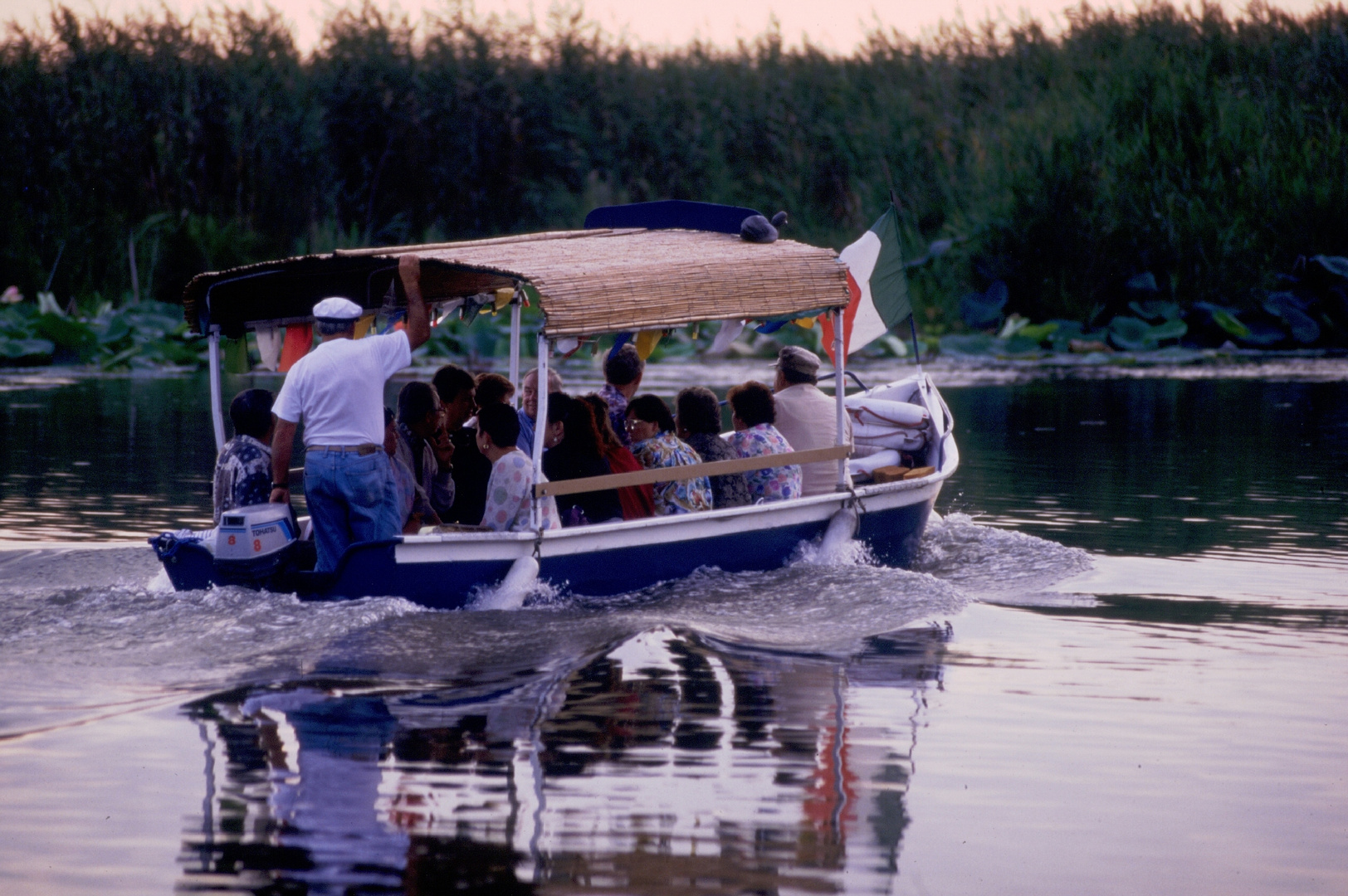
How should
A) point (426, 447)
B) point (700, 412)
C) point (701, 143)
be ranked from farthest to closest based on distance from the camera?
point (701, 143)
point (700, 412)
point (426, 447)

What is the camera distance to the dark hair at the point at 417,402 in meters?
7.43

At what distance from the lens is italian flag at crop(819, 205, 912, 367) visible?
10.1 metres

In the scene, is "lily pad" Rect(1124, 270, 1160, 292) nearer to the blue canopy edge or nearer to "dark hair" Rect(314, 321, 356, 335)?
the blue canopy edge

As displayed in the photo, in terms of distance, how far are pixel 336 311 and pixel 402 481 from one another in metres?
0.89

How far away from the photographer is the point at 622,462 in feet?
25.3

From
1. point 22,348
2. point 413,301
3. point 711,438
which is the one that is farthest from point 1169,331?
point 413,301

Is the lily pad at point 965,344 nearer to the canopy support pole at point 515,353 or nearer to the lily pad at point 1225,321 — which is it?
the lily pad at point 1225,321

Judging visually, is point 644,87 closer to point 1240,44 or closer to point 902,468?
point 1240,44

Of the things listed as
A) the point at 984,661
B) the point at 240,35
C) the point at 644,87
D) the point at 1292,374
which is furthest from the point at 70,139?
the point at 984,661

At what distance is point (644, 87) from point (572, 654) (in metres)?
21.2

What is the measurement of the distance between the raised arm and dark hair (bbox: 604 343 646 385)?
1736 mm

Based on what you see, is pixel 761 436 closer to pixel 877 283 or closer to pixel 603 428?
pixel 603 428

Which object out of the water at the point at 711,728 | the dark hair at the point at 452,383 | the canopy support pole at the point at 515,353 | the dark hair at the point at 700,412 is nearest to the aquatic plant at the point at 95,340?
the water at the point at 711,728

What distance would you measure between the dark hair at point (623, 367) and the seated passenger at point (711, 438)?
0.99 ft
